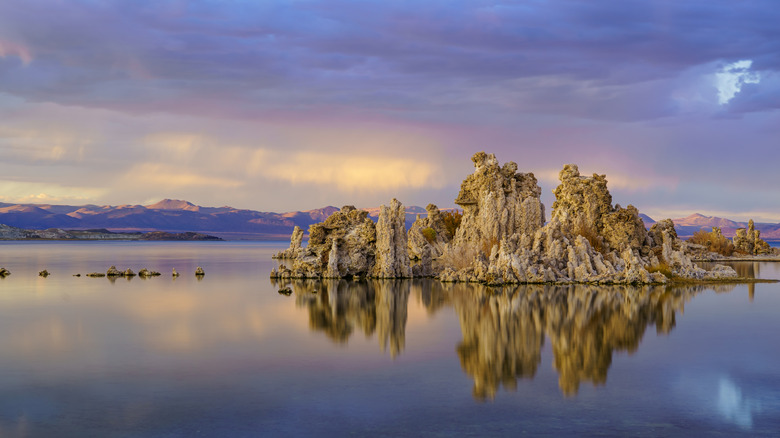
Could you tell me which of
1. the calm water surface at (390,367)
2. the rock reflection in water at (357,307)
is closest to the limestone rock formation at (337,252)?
the rock reflection in water at (357,307)

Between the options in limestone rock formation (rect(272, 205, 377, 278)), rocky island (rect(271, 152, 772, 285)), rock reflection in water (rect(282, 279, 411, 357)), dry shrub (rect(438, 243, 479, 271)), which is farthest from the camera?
dry shrub (rect(438, 243, 479, 271))

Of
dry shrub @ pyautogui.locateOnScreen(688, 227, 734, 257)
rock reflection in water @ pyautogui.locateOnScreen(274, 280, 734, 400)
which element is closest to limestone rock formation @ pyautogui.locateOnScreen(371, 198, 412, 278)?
rock reflection in water @ pyautogui.locateOnScreen(274, 280, 734, 400)

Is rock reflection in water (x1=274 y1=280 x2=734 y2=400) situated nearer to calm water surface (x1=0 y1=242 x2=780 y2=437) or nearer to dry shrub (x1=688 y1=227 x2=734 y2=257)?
calm water surface (x1=0 y1=242 x2=780 y2=437)

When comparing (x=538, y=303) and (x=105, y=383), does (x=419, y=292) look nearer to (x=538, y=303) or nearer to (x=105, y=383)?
(x=538, y=303)

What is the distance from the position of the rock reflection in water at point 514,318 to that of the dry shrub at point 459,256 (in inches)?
286

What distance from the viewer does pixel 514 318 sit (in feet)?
87.5

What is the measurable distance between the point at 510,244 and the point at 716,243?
63.1 metres

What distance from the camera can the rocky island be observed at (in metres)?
43.9

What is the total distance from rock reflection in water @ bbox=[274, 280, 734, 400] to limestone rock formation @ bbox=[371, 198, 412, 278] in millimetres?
2966

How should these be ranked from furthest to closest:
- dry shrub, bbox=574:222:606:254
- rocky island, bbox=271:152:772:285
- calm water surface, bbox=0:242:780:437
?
1. dry shrub, bbox=574:222:606:254
2. rocky island, bbox=271:152:772:285
3. calm water surface, bbox=0:242:780:437

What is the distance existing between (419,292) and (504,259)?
318 inches

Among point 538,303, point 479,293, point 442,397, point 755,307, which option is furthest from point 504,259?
point 442,397

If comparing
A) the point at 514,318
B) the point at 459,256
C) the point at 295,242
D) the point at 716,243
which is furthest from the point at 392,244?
the point at 716,243

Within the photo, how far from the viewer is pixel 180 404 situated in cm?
1396
